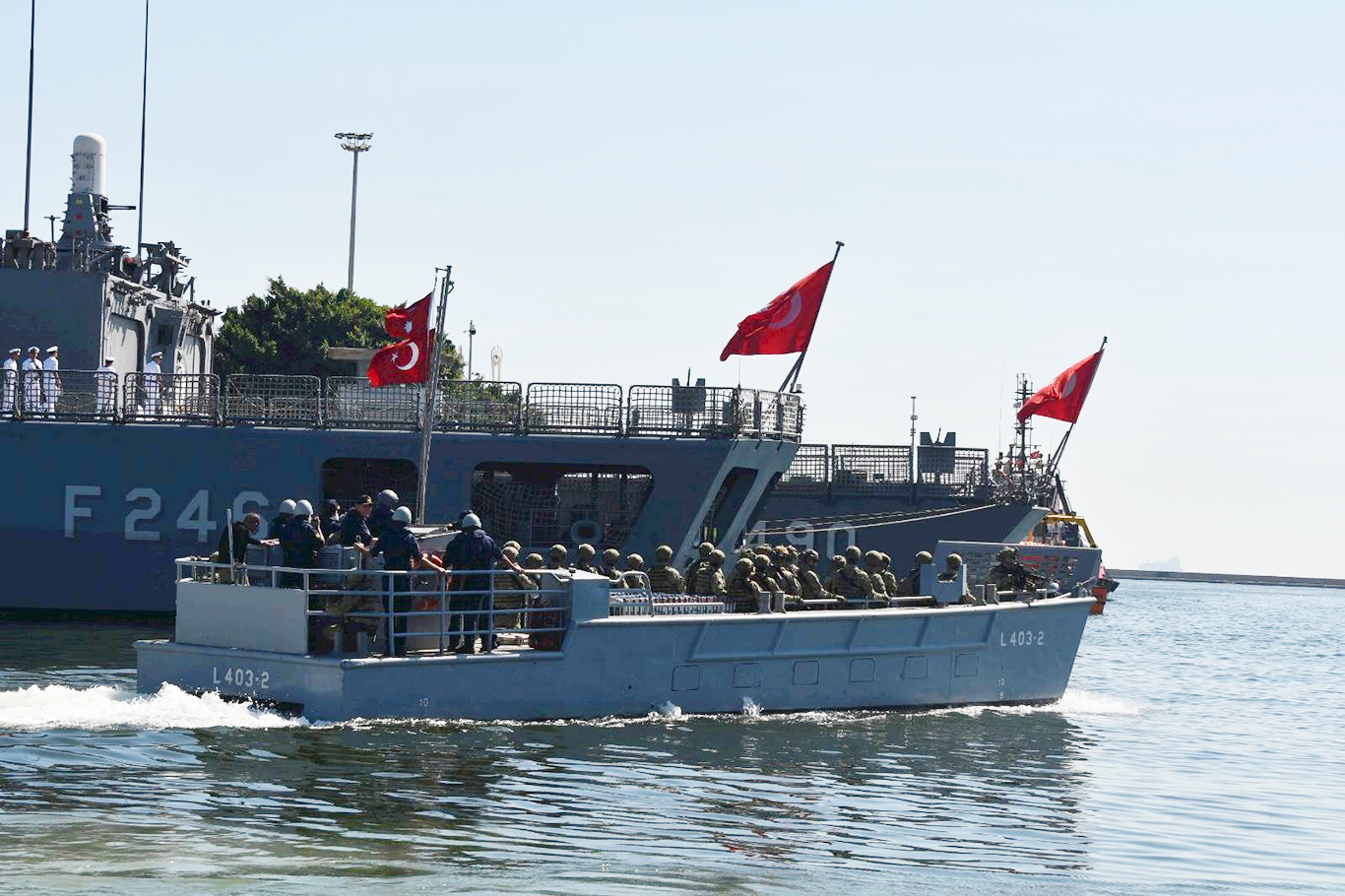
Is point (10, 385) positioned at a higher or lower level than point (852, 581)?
higher

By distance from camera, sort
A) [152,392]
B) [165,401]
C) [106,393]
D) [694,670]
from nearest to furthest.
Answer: [694,670]
[106,393]
[152,392]
[165,401]

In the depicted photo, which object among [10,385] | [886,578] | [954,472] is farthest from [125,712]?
[954,472]

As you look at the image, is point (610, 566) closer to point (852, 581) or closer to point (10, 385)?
point (852, 581)

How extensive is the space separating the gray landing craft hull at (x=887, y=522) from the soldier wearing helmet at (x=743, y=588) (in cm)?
1399

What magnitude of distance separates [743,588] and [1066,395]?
1285 cm

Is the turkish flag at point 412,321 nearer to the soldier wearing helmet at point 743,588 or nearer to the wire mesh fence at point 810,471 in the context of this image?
the soldier wearing helmet at point 743,588

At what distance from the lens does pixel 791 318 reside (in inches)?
984

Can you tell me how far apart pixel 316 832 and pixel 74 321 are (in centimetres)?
2066

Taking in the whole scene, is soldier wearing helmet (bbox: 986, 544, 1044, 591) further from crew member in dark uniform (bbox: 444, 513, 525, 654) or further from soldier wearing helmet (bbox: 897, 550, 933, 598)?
crew member in dark uniform (bbox: 444, 513, 525, 654)

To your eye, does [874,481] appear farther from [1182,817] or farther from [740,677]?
[1182,817]

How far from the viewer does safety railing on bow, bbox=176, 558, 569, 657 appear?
16391 millimetres

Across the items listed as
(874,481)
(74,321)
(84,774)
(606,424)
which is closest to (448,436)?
(606,424)

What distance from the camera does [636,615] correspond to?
17.8m

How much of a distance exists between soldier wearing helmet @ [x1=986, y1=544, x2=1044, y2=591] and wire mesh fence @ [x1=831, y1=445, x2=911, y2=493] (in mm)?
14479
